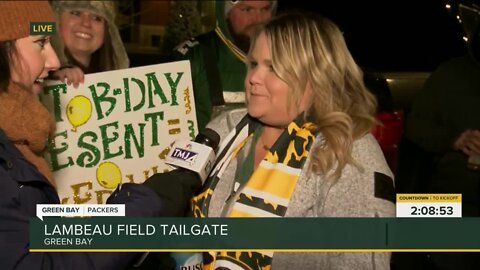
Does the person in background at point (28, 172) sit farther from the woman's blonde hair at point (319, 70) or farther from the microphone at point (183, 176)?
the woman's blonde hair at point (319, 70)

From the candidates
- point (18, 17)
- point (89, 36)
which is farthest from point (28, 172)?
point (89, 36)

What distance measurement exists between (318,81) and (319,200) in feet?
0.87

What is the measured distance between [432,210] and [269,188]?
38 cm

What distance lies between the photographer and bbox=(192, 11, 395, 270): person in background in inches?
59.0

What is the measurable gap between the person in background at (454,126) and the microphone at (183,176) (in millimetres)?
761

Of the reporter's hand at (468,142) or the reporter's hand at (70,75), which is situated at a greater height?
the reporter's hand at (70,75)

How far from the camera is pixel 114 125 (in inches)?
82.7

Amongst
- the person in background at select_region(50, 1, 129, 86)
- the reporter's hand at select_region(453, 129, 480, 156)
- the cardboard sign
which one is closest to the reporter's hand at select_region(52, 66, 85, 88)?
the cardboard sign

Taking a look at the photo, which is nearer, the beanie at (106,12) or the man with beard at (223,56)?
the beanie at (106,12)

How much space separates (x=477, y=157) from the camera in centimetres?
199

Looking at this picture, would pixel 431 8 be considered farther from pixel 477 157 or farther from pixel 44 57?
pixel 44 57

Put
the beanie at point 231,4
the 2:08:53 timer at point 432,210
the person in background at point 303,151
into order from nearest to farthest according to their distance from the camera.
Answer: the person in background at point 303,151 → the 2:08:53 timer at point 432,210 → the beanie at point 231,4

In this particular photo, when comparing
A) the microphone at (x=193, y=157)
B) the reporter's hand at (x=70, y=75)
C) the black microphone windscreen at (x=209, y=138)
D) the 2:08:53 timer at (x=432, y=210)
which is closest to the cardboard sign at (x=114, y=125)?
the reporter's hand at (x=70, y=75)

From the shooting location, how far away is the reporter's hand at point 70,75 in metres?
2.02
